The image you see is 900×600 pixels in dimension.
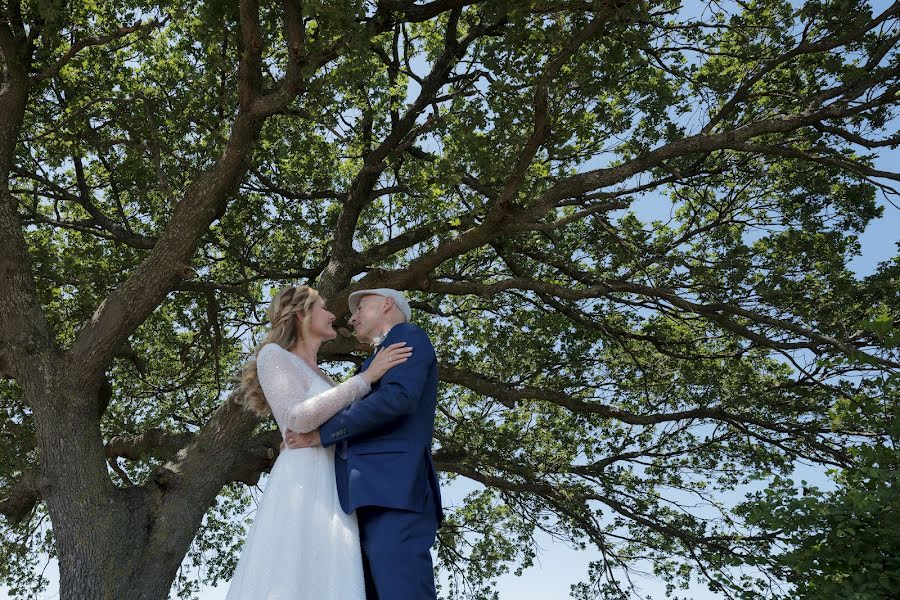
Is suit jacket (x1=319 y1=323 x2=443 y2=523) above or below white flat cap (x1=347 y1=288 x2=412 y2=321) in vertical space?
below

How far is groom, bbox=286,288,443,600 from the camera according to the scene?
2938 mm

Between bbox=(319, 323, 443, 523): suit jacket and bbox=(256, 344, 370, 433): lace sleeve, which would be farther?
bbox=(256, 344, 370, 433): lace sleeve

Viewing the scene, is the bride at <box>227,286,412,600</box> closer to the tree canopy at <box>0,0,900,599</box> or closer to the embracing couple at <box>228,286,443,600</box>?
the embracing couple at <box>228,286,443,600</box>

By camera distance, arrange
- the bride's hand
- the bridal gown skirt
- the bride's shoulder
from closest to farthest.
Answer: the bridal gown skirt → the bride's hand → the bride's shoulder

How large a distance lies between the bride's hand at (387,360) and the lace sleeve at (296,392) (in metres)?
0.04

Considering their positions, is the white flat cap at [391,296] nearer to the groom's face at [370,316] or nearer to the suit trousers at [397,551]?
the groom's face at [370,316]

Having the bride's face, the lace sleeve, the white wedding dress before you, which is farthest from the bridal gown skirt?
the bride's face

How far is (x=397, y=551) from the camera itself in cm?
296

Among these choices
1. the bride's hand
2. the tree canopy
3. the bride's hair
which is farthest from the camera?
the tree canopy

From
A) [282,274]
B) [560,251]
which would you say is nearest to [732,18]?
[560,251]

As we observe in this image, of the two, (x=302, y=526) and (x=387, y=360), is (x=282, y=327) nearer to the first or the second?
(x=387, y=360)

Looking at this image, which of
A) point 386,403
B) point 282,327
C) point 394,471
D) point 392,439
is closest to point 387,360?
point 386,403

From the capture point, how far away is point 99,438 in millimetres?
7391

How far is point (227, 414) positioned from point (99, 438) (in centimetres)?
115
